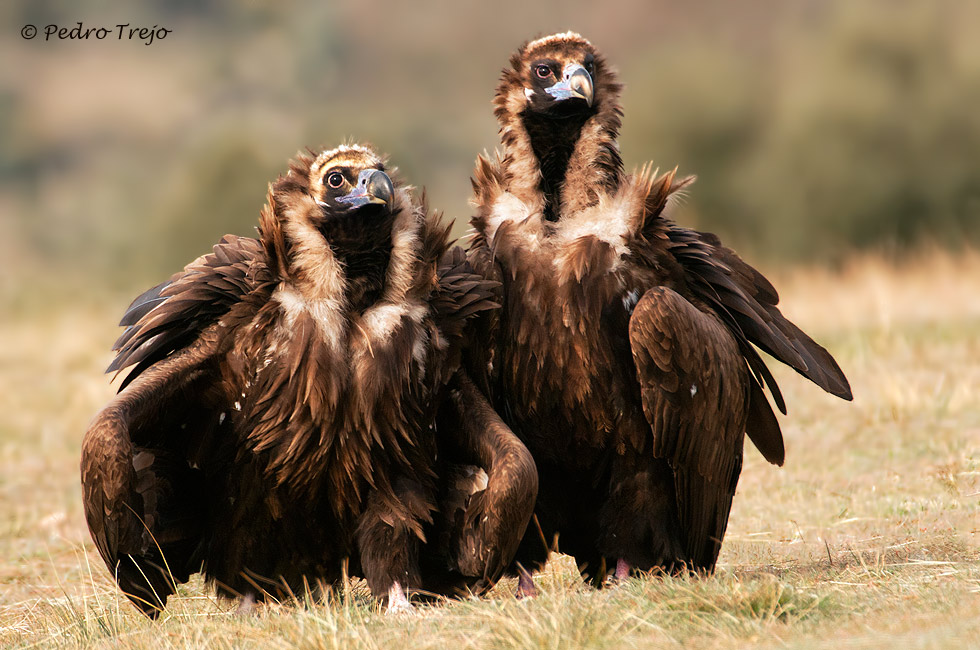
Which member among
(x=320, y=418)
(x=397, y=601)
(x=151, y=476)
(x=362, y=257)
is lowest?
(x=397, y=601)

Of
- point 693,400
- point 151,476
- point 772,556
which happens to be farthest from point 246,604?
point 772,556

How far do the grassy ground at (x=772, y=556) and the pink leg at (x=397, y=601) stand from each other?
0.33 feet

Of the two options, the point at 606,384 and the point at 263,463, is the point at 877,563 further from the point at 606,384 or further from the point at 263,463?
the point at 263,463

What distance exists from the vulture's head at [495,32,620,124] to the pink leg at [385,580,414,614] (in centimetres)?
243

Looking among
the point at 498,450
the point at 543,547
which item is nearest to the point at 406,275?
the point at 498,450

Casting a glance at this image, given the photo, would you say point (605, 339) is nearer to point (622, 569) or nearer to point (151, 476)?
point (622, 569)

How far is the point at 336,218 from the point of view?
19.8ft

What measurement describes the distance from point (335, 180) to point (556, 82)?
1.26 m

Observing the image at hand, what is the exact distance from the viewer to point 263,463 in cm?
604

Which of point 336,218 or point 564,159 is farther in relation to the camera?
point 564,159

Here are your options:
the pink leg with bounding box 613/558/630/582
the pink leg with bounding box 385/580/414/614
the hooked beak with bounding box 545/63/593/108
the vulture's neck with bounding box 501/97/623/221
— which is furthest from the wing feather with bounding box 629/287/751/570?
the pink leg with bounding box 385/580/414/614

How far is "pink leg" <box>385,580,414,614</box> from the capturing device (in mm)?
5910

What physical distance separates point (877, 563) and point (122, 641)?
138 inches

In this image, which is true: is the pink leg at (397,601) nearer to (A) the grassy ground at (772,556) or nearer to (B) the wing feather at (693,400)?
(A) the grassy ground at (772,556)
